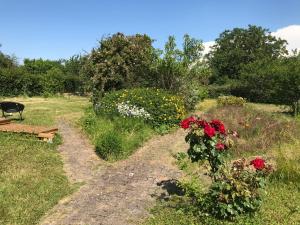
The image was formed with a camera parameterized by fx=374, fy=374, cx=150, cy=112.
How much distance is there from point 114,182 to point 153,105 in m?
6.02

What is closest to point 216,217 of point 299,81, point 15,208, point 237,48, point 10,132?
point 15,208

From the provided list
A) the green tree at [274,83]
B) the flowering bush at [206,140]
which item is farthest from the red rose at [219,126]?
the green tree at [274,83]

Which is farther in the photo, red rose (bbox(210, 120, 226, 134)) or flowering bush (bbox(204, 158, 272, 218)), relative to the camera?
red rose (bbox(210, 120, 226, 134))

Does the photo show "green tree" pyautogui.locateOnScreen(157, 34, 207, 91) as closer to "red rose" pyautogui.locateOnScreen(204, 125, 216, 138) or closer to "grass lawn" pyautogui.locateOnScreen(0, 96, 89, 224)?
"grass lawn" pyautogui.locateOnScreen(0, 96, 89, 224)

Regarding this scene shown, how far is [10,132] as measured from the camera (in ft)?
42.9

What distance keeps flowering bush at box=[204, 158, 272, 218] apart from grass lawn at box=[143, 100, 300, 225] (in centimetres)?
17

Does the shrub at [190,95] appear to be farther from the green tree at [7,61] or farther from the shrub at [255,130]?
the green tree at [7,61]

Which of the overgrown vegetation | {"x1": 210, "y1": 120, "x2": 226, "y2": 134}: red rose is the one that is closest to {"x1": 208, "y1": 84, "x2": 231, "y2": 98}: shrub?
the overgrown vegetation

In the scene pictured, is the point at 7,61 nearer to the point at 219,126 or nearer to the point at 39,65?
the point at 39,65

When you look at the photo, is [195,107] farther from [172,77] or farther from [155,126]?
[155,126]

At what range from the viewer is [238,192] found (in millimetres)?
6414

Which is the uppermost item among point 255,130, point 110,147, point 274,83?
point 274,83

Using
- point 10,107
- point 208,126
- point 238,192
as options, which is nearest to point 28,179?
point 208,126

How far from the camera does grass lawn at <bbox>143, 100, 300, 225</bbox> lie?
6586mm
